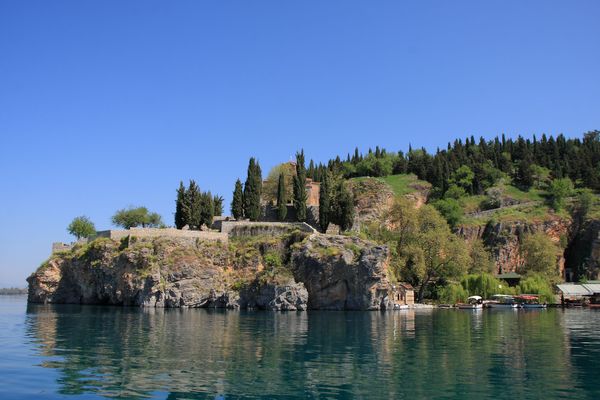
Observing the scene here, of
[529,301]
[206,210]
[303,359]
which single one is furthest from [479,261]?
[303,359]

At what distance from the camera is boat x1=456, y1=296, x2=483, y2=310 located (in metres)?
76.1

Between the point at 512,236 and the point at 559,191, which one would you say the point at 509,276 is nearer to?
the point at 512,236

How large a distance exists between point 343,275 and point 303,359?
41336 millimetres

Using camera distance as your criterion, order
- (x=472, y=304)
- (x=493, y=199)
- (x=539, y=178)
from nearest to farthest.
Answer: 1. (x=472, y=304)
2. (x=493, y=199)
3. (x=539, y=178)

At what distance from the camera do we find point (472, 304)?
→ 78.3 m

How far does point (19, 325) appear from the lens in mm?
43188

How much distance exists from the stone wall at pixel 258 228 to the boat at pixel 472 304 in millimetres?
23443

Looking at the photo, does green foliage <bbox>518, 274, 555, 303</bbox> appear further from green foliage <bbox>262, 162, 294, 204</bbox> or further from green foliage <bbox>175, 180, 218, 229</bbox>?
green foliage <bbox>175, 180, 218, 229</bbox>

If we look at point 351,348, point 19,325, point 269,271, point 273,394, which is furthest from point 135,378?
point 269,271

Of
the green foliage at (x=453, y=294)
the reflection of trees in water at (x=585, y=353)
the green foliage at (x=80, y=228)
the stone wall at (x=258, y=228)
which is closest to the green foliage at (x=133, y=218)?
the green foliage at (x=80, y=228)

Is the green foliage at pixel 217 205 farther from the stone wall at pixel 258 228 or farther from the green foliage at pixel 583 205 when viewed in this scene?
the green foliage at pixel 583 205

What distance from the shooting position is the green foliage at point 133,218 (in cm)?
9931

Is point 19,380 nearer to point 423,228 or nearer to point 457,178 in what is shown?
point 423,228

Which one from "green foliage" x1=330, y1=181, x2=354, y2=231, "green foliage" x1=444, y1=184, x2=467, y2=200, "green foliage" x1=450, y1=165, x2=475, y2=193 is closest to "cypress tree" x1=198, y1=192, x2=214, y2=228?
"green foliage" x1=330, y1=181, x2=354, y2=231
